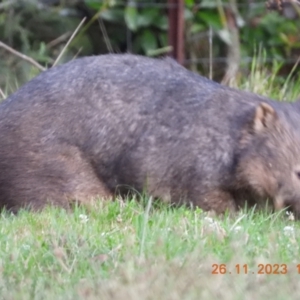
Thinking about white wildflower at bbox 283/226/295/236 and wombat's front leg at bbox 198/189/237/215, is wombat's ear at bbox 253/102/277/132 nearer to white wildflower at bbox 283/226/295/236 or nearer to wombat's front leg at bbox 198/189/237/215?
wombat's front leg at bbox 198/189/237/215

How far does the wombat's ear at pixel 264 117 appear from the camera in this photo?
17.6 feet

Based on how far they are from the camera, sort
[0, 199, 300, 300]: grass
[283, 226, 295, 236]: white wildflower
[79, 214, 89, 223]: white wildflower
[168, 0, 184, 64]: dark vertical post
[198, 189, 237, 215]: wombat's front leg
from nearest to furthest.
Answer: [0, 199, 300, 300]: grass
[283, 226, 295, 236]: white wildflower
[79, 214, 89, 223]: white wildflower
[198, 189, 237, 215]: wombat's front leg
[168, 0, 184, 64]: dark vertical post

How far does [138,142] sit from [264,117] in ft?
2.47

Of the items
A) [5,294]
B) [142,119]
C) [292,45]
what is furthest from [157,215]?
[292,45]

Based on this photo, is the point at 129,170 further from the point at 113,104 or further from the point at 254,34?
the point at 254,34

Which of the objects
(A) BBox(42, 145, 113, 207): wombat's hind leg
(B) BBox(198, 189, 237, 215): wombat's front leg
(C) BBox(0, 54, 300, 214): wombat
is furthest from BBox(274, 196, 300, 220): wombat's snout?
(A) BBox(42, 145, 113, 207): wombat's hind leg

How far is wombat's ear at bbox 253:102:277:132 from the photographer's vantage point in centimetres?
536

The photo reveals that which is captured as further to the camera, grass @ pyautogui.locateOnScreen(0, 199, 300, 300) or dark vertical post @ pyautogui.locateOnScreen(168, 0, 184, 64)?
dark vertical post @ pyautogui.locateOnScreen(168, 0, 184, 64)

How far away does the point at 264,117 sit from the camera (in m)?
5.38

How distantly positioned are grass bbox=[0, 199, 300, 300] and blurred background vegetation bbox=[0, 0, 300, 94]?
13.3 ft

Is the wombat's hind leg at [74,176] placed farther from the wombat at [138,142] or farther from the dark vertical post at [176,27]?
the dark vertical post at [176,27]

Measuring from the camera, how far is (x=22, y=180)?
17.9 ft

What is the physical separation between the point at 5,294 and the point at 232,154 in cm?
223

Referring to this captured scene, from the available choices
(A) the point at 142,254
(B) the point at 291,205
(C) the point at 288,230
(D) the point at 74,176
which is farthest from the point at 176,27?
(A) the point at 142,254
